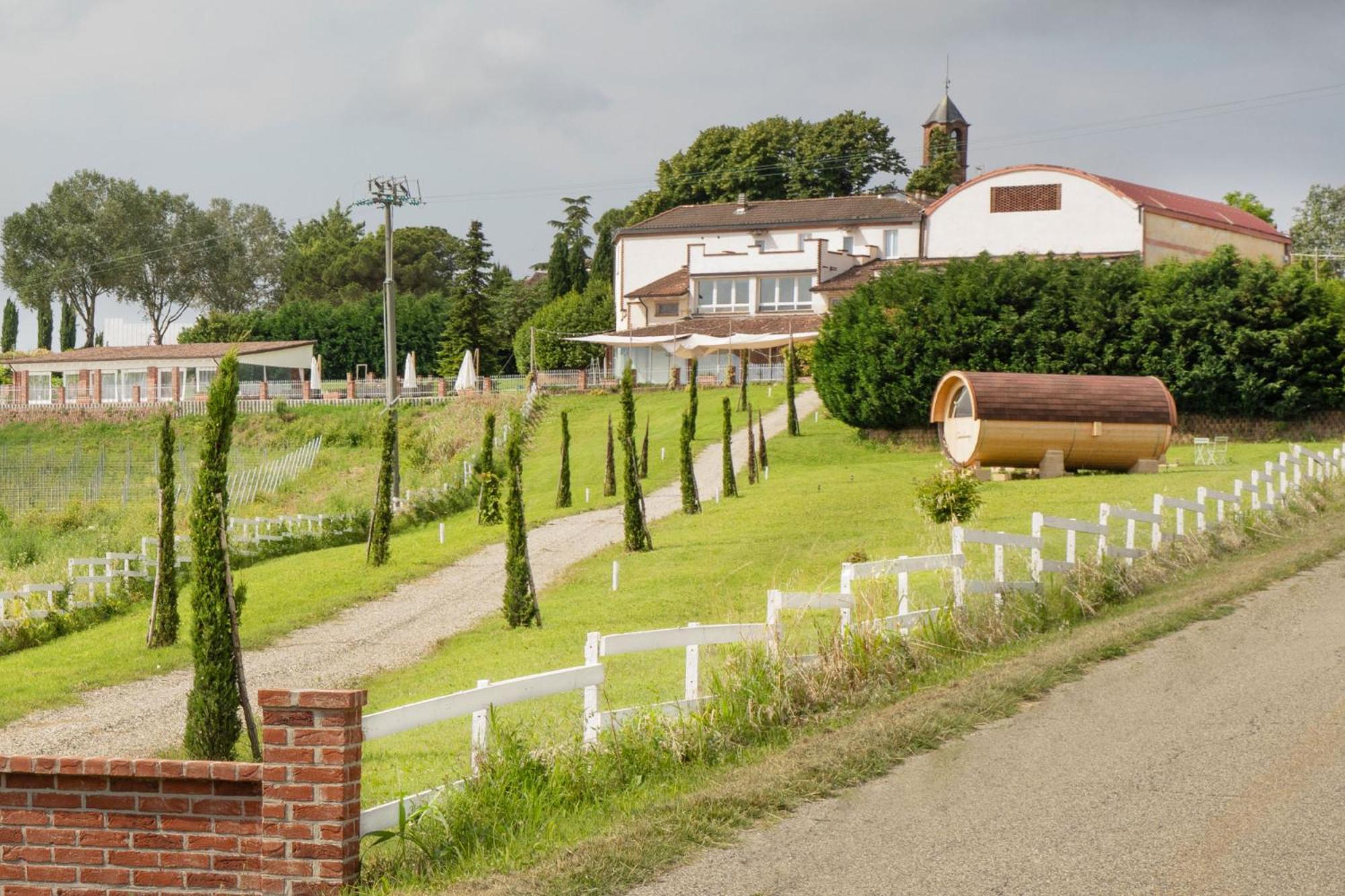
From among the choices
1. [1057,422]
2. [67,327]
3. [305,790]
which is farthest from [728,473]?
[67,327]

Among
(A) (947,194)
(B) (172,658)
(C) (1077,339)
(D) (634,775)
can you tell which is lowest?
(B) (172,658)

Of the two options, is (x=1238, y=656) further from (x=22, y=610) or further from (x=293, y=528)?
(x=293, y=528)

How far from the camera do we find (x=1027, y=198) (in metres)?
58.1

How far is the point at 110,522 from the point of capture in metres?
39.2

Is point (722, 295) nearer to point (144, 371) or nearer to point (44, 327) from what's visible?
point (144, 371)

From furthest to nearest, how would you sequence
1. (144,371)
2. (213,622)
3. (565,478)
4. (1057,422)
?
(144,371) < (565,478) < (1057,422) < (213,622)

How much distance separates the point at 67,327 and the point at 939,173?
206 feet

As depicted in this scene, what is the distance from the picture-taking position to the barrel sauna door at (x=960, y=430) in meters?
31.4

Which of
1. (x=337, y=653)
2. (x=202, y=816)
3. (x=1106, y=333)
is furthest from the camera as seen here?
(x=1106, y=333)

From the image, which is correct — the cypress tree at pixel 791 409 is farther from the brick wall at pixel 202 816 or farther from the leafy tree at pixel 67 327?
the leafy tree at pixel 67 327

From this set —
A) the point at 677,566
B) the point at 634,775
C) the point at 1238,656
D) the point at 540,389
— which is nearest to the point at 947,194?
the point at 540,389

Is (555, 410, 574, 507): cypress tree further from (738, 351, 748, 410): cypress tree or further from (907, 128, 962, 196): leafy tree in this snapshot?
(907, 128, 962, 196): leafy tree

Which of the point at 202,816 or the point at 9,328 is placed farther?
the point at 9,328

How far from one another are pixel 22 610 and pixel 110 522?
15.8 m
